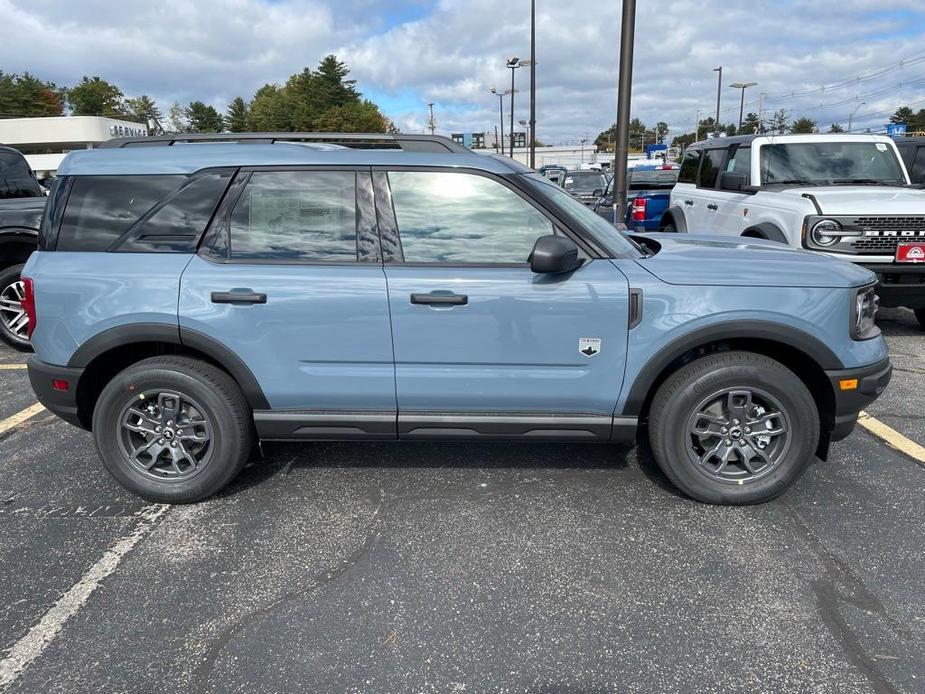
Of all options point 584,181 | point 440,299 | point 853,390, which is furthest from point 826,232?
point 584,181

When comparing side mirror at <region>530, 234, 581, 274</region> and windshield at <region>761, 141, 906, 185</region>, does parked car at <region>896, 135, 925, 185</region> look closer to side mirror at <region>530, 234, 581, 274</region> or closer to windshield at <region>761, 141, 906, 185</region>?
windshield at <region>761, 141, 906, 185</region>

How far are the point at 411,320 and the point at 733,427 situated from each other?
1680mm

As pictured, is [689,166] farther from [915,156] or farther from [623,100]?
[915,156]

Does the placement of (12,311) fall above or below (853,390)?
below

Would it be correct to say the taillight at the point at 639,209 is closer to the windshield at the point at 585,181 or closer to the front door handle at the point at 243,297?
the windshield at the point at 585,181

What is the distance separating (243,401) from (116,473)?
2.61ft

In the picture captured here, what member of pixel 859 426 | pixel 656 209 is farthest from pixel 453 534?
pixel 656 209

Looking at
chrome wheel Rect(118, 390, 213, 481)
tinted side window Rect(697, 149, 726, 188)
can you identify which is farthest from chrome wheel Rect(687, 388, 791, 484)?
tinted side window Rect(697, 149, 726, 188)

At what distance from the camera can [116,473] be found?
11.5ft

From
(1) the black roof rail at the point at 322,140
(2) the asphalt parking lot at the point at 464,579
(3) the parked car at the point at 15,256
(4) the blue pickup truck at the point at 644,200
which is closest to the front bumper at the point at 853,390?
(2) the asphalt parking lot at the point at 464,579

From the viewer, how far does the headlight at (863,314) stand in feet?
10.5

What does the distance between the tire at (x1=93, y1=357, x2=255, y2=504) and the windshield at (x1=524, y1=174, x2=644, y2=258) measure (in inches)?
74.6

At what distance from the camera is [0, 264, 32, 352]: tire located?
6.75 meters

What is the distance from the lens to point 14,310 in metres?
6.84
